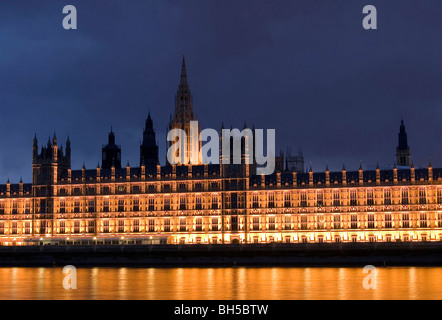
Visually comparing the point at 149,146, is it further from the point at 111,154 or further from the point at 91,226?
the point at 91,226

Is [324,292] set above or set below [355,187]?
below

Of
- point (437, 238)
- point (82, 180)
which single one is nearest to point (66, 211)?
point (82, 180)

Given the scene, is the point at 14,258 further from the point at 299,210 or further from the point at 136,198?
the point at 299,210

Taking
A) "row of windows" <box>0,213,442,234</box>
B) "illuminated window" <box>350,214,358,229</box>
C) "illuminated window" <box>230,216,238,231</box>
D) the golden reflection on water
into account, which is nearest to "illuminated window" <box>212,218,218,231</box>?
"row of windows" <box>0,213,442,234</box>

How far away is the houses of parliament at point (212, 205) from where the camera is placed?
145 metres

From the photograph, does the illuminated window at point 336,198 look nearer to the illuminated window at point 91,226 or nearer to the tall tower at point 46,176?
the illuminated window at point 91,226

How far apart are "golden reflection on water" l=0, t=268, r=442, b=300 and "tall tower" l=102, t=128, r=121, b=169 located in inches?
2873

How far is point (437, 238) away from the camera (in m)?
141

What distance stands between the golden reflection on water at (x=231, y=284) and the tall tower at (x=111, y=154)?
7298 cm

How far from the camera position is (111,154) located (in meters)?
186

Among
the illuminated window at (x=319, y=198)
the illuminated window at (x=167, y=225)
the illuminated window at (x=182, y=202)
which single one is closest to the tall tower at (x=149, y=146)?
the illuminated window at (x=182, y=202)

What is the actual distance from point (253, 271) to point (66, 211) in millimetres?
56993

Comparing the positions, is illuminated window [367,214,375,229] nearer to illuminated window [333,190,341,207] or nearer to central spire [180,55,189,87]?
illuminated window [333,190,341,207]

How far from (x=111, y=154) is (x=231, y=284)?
334 ft
